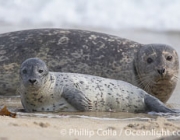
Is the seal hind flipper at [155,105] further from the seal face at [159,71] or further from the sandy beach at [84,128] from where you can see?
the seal face at [159,71]

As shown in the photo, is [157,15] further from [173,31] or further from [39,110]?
[39,110]

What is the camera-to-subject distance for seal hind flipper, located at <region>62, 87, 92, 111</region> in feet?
20.9

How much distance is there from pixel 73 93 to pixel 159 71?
4.85 feet

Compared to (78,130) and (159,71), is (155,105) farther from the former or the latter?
(78,130)

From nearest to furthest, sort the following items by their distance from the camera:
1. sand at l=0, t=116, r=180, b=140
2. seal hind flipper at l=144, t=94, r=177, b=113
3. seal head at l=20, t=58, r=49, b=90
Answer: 1. sand at l=0, t=116, r=180, b=140
2. seal head at l=20, t=58, r=49, b=90
3. seal hind flipper at l=144, t=94, r=177, b=113

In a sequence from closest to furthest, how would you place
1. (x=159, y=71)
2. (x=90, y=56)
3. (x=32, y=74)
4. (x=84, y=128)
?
(x=84, y=128), (x=32, y=74), (x=159, y=71), (x=90, y=56)

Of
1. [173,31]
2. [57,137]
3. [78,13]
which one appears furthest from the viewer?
[78,13]

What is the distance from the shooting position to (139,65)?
8.26m

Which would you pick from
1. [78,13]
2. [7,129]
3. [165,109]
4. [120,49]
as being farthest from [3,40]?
[78,13]

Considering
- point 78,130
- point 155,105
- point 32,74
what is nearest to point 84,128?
point 78,130

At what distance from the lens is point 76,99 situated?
637 cm

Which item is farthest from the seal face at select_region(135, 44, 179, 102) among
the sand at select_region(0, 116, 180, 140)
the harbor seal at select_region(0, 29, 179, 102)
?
the sand at select_region(0, 116, 180, 140)

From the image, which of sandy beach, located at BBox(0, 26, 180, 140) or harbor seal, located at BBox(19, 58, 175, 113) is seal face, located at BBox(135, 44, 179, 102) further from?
sandy beach, located at BBox(0, 26, 180, 140)

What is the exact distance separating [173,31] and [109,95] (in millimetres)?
9203
